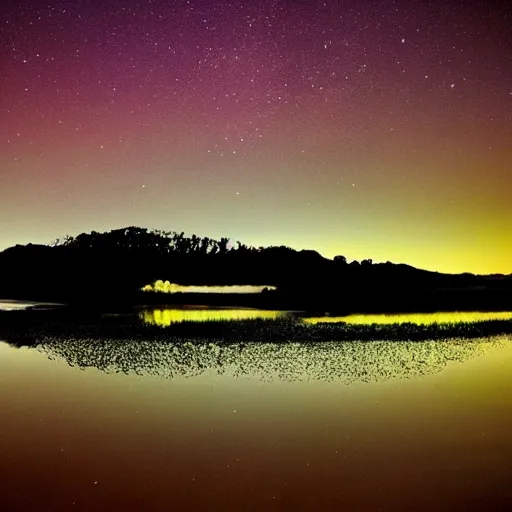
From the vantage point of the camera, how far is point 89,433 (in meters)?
Answer: 13.1

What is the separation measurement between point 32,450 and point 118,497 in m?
3.44

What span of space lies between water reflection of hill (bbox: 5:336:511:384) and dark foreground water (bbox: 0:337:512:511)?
0.16 m

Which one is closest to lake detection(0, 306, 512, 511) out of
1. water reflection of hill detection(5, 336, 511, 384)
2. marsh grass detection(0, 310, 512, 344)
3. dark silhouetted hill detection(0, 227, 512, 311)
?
water reflection of hill detection(5, 336, 511, 384)

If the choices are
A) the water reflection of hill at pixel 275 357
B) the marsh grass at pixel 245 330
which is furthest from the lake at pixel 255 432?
the marsh grass at pixel 245 330

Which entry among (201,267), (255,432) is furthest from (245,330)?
(201,267)

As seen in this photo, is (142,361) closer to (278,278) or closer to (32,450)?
(32,450)

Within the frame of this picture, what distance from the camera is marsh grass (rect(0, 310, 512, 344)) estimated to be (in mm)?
29734

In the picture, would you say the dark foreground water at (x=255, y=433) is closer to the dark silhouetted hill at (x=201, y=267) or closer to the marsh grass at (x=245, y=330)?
the marsh grass at (x=245, y=330)

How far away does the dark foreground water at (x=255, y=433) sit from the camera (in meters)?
9.59

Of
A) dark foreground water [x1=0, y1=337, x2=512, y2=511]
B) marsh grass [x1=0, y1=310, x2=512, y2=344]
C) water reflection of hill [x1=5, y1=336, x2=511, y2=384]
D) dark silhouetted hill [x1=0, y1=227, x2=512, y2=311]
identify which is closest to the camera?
dark foreground water [x1=0, y1=337, x2=512, y2=511]

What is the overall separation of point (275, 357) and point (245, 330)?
9306mm

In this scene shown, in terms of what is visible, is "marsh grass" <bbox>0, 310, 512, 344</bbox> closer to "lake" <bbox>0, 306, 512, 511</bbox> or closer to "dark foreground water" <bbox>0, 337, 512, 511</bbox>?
"lake" <bbox>0, 306, 512, 511</bbox>

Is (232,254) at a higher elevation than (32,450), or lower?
higher

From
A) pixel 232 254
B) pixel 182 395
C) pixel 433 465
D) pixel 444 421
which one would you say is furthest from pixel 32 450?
pixel 232 254
